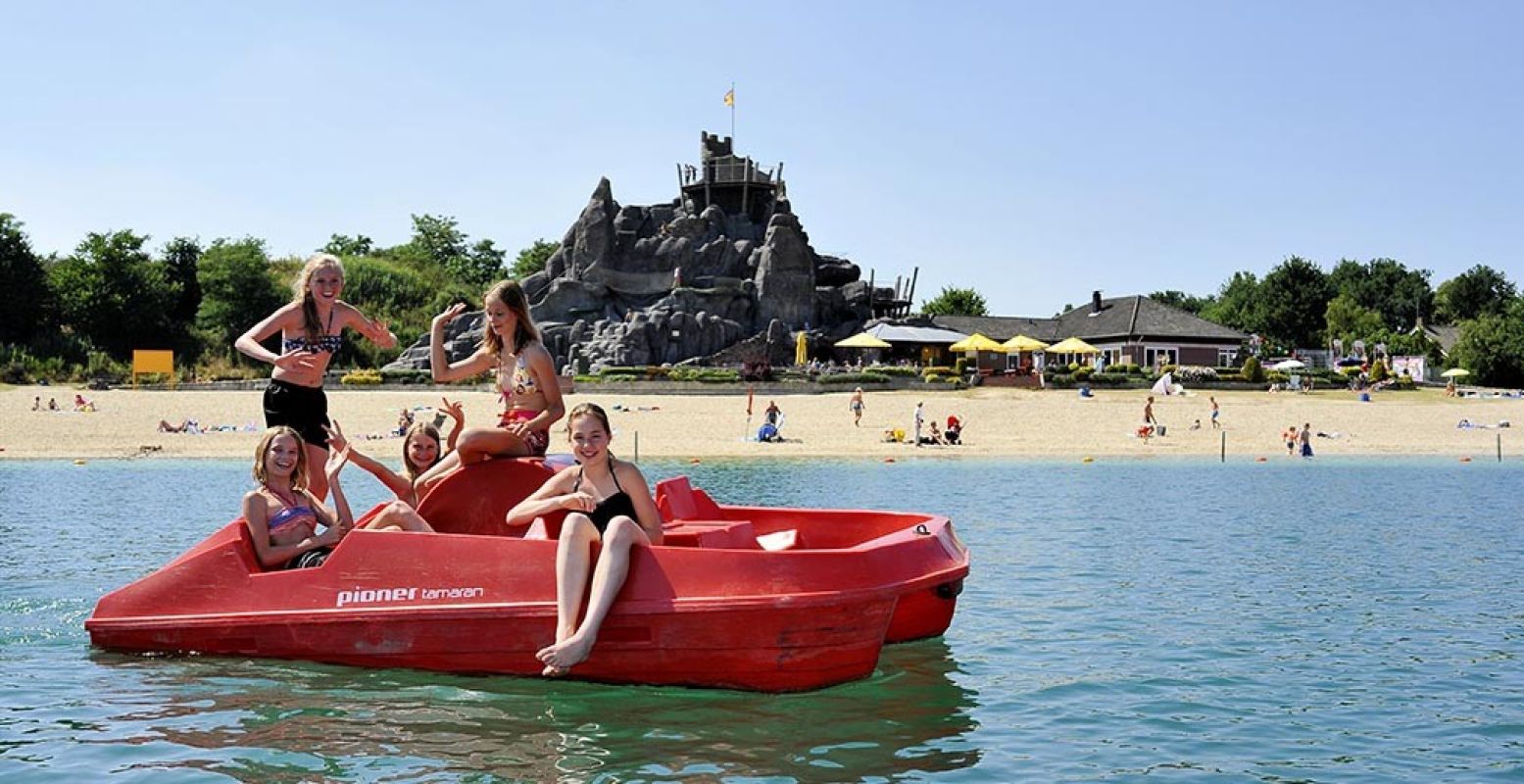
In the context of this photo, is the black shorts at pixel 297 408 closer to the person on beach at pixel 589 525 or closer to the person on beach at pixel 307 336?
the person on beach at pixel 307 336

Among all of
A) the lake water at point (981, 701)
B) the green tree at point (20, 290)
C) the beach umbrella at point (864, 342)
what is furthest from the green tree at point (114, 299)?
the lake water at point (981, 701)

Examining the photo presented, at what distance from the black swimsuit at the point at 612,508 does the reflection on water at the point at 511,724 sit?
3.03ft

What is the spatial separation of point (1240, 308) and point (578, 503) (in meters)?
105

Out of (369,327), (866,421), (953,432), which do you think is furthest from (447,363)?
(866,421)

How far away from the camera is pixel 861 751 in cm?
668

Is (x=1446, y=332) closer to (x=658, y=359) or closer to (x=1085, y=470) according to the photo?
(x=658, y=359)

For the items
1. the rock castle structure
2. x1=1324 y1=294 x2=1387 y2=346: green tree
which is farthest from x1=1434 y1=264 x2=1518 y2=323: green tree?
the rock castle structure

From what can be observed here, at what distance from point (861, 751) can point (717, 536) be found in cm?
185

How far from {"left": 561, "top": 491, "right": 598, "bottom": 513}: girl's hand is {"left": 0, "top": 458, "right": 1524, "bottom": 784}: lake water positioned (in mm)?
1023

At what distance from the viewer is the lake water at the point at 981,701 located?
6.46 m

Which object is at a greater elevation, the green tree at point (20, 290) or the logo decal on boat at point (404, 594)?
the green tree at point (20, 290)

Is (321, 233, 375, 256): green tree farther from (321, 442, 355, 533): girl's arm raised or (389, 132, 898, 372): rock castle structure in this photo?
(321, 442, 355, 533): girl's arm raised

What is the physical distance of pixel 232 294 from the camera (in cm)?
6594

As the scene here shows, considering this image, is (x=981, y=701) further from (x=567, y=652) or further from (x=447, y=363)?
(x=447, y=363)
